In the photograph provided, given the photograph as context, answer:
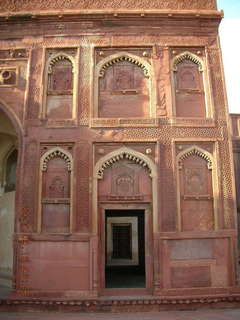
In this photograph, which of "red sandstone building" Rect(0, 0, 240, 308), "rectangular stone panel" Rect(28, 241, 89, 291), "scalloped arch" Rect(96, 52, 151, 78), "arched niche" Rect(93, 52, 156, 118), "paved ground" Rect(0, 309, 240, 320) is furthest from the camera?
"scalloped arch" Rect(96, 52, 151, 78)

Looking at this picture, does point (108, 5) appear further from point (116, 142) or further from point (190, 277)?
point (190, 277)

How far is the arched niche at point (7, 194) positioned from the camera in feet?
30.7

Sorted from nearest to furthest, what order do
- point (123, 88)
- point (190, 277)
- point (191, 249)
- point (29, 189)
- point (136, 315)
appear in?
1. point (136, 315)
2. point (190, 277)
3. point (191, 249)
4. point (29, 189)
5. point (123, 88)

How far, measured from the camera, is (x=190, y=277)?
282 inches

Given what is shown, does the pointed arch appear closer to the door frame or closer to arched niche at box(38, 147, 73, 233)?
arched niche at box(38, 147, 73, 233)

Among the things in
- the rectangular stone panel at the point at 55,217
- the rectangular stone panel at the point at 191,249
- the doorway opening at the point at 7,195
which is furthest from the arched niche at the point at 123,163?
the doorway opening at the point at 7,195

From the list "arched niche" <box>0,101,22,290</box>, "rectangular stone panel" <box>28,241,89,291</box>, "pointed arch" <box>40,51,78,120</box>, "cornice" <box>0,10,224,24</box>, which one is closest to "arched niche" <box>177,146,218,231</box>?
"rectangular stone panel" <box>28,241,89,291</box>

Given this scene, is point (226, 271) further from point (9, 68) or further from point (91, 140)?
point (9, 68)

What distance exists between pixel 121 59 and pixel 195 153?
3309 mm

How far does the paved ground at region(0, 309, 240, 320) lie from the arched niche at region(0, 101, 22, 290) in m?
2.53

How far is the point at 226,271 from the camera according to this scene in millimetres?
7238

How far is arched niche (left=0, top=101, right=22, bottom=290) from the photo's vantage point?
368 inches

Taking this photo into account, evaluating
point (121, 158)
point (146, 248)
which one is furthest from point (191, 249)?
point (121, 158)

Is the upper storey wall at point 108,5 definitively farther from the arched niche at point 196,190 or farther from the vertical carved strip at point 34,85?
the arched niche at point 196,190
